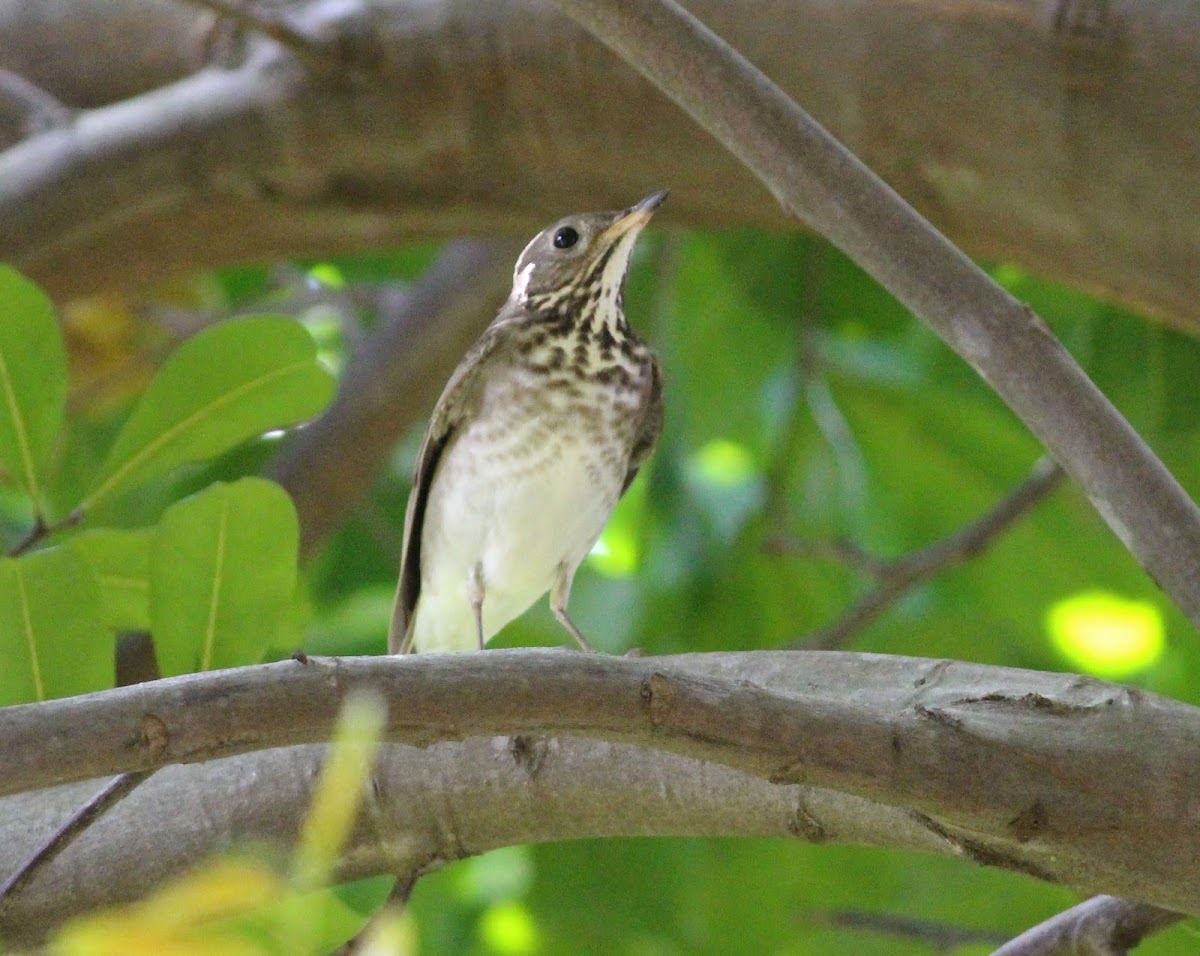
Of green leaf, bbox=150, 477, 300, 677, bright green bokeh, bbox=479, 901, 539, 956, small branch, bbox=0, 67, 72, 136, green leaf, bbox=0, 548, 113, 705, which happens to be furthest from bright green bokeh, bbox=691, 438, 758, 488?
green leaf, bbox=0, 548, 113, 705

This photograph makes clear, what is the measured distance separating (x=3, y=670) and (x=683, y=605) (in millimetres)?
2670

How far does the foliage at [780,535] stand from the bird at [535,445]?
14.9 inches

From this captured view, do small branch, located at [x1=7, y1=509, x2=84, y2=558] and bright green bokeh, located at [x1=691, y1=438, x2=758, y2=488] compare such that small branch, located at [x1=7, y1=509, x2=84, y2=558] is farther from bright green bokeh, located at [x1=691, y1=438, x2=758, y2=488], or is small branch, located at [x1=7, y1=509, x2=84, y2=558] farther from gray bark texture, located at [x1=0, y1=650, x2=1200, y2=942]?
bright green bokeh, located at [x1=691, y1=438, x2=758, y2=488]

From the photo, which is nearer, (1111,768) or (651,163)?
(1111,768)

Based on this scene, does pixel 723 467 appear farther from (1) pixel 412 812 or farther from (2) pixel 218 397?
(1) pixel 412 812

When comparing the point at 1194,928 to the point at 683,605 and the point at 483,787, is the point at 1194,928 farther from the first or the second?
the point at 683,605

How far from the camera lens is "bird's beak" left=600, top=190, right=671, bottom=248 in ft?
10.1

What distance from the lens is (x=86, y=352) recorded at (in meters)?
4.66

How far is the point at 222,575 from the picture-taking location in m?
1.95

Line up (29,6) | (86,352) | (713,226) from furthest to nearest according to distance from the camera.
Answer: (86,352) → (29,6) → (713,226)

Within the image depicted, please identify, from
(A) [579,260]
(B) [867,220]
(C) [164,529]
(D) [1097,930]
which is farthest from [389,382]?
(D) [1097,930]

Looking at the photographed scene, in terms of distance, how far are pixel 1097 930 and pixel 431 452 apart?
1939mm

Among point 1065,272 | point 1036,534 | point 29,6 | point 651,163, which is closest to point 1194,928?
point 1065,272

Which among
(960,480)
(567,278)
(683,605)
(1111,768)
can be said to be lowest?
(683,605)
